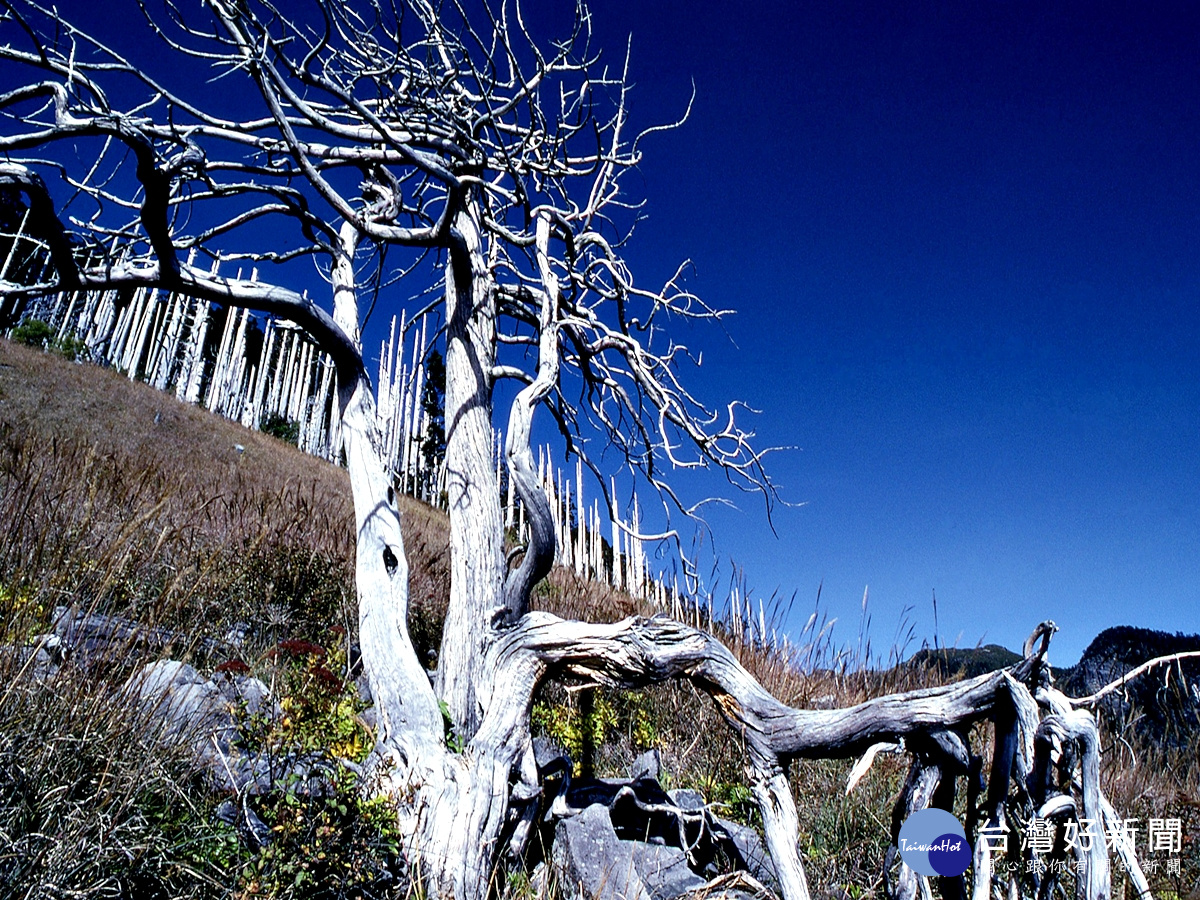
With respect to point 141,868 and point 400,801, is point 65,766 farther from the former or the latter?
point 400,801

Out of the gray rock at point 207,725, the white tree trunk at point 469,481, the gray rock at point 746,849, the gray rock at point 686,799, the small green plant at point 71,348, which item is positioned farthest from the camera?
the small green plant at point 71,348

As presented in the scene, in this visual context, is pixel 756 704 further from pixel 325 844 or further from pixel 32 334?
pixel 32 334

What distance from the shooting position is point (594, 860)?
135 inches

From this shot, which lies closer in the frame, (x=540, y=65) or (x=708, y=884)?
(x=708, y=884)

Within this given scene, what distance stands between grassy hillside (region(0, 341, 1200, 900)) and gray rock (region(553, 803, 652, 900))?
2.99 ft

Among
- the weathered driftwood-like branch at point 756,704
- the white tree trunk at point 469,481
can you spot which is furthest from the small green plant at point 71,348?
the weathered driftwood-like branch at point 756,704

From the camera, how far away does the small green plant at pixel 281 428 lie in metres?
37.2

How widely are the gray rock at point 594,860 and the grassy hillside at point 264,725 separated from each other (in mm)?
912

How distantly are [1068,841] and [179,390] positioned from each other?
125 feet

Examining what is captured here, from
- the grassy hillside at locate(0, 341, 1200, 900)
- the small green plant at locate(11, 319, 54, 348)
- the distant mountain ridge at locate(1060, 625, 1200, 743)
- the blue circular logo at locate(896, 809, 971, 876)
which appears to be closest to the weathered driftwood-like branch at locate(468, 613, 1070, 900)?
the blue circular logo at locate(896, 809, 971, 876)

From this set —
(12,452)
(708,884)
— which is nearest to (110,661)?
(708,884)

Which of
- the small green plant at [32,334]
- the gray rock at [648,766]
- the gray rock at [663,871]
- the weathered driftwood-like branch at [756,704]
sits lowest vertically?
the gray rock at [663,871]

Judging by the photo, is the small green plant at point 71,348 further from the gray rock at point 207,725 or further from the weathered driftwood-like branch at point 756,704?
the weathered driftwood-like branch at point 756,704

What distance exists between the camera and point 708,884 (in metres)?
3.30
